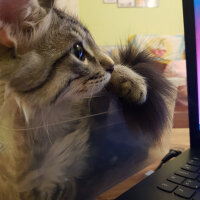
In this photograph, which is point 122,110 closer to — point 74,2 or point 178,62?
point 74,2

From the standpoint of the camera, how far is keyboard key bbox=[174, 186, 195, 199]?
0.29 m

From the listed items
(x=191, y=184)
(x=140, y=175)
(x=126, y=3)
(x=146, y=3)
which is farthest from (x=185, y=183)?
(x=146, y=3)

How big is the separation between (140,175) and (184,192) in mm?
173

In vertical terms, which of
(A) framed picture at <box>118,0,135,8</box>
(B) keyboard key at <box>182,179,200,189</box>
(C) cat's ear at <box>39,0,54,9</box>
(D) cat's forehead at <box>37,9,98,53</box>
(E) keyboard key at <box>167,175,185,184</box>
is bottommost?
(E) keyboard key at <box>167,175,185,184</box>

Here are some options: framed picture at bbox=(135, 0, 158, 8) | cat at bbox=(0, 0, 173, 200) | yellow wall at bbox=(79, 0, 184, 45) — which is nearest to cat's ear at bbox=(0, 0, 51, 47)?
cat at bbox=(0, 0, 173, 200)

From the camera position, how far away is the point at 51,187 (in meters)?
0.31

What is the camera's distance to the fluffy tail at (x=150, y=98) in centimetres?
46

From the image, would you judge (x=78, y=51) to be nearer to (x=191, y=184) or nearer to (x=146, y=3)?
(x=191, y=184)

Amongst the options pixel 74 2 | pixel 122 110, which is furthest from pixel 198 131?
pixel 74 2

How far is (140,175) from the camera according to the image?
0.47 metres

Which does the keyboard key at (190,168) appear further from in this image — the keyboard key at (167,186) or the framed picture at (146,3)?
the framed picture at (146,3)

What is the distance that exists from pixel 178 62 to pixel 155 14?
30cm

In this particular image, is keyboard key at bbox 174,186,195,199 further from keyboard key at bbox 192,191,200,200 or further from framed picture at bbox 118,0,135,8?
framed picture at bbox 118,0,135,8

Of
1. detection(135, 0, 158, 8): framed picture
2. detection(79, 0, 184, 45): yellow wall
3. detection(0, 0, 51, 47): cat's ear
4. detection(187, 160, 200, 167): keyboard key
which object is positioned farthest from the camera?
detection(135, 0, 158, 8): framed picture
